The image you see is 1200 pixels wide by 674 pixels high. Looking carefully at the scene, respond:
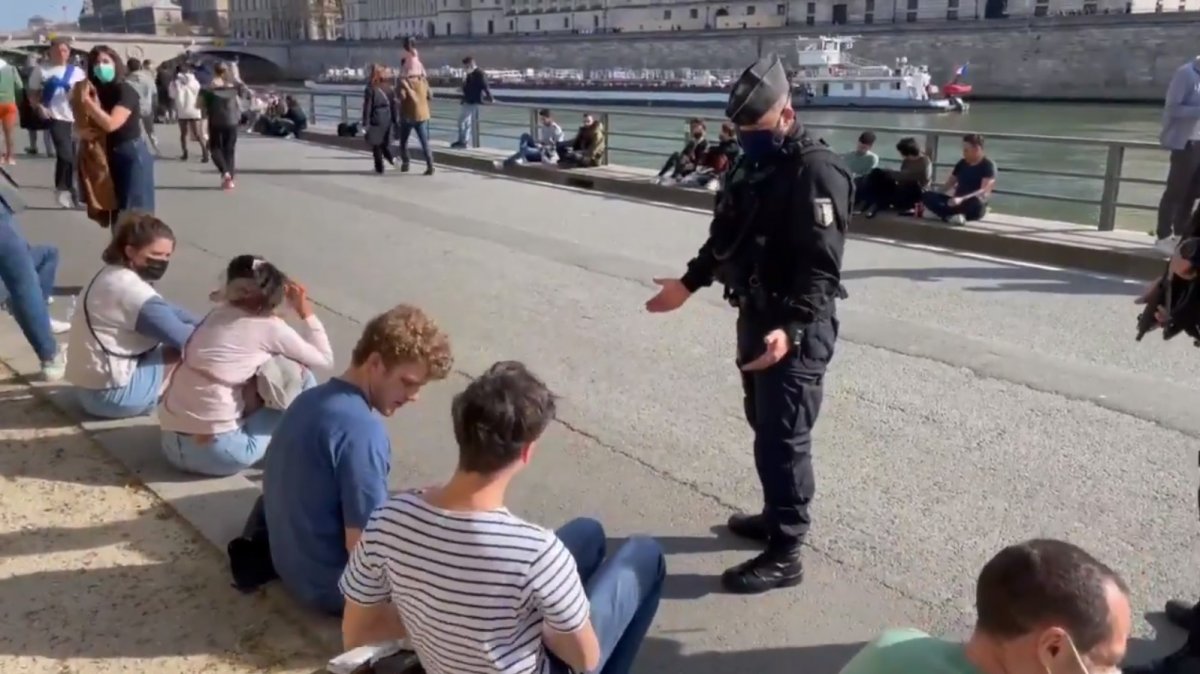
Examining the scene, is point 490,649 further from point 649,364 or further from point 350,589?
point 649,364

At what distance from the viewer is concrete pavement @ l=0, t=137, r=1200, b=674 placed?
3838 mm

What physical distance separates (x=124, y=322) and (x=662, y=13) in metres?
84.1

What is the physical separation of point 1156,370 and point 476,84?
1429 centimetres

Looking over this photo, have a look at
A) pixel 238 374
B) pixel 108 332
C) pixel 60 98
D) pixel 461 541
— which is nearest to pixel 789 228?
pixel 461 541

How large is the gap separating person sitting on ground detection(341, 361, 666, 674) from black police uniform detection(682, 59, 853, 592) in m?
1.25

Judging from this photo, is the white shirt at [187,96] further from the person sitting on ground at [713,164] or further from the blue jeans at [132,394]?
the blue jeans at [132,394]

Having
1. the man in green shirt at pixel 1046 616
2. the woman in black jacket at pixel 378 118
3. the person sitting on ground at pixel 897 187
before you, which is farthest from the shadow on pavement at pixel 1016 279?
the woman in black jacket at pixel 378 118

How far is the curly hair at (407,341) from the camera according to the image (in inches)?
123

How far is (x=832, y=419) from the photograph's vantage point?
217 inches

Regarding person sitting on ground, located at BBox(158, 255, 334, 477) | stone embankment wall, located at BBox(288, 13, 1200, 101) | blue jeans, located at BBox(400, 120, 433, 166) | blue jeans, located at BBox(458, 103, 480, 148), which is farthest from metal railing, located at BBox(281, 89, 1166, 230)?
stone embankment wall, located at BBox(288, 13, 1200, 101)

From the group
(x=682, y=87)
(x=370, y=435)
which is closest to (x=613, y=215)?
(x=370, y=435)

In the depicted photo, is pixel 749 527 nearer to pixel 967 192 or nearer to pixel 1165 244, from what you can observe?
pixel 1165 244

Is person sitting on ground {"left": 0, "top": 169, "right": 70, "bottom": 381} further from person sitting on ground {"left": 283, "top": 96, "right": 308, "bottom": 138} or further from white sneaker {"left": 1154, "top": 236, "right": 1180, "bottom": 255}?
person sitting on ground {"left": 283, "top": 96, "right": 308, "bottom": 138}

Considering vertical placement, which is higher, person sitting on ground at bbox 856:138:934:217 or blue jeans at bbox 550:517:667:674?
person sitting on ground at bbox 856:138:934:217
